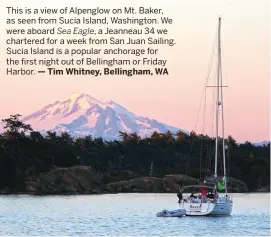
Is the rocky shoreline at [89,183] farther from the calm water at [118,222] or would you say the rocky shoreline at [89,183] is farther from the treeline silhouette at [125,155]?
the calm water at [118,222]

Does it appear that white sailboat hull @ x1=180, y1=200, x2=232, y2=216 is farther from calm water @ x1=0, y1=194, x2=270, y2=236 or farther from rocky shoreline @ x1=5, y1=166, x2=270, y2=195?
rocky shoreline @ x1=5, y1=166, x2=270, y2=195

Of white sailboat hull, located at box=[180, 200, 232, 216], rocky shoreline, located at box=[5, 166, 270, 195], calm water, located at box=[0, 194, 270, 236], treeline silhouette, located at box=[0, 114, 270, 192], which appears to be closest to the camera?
calm water, located at box=[0, 194, 270, 236]

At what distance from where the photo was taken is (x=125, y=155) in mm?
102125

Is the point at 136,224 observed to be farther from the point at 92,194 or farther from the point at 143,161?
the point at 143,161

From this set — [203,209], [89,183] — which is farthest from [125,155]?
[203,209]

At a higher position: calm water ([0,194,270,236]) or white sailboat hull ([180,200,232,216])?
white sailboat hull ([180,200,232,216])

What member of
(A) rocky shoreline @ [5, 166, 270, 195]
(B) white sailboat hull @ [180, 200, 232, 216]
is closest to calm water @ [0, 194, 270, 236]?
(B) white sailboat hull @ [180, 200, 232, 216]

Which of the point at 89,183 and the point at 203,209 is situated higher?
the point at 89,183

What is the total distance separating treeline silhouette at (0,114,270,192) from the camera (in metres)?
84.9

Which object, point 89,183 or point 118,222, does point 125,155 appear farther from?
point 118,222

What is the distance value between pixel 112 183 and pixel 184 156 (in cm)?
1688

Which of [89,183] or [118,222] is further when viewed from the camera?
[89,183]

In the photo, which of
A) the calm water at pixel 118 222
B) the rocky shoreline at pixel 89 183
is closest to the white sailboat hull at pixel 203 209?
the calm water at pixel 118 222

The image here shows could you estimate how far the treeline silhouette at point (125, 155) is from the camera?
8488 cm
